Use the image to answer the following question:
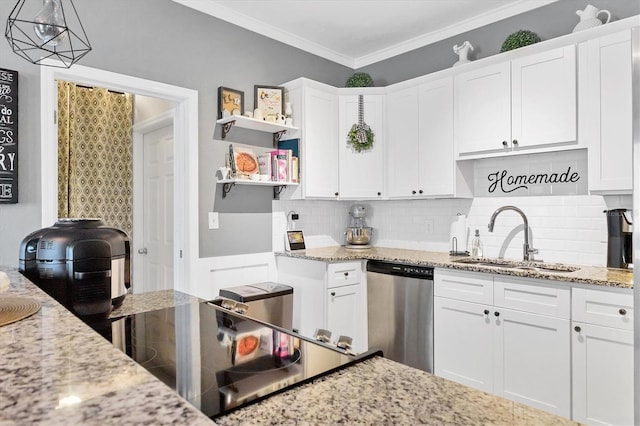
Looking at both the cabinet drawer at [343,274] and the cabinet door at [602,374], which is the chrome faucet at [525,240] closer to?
the cabinet door at [602,374]

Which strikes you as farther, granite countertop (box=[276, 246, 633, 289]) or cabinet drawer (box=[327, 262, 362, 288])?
cabinet drawer (box=[327, 262, 362, 288])

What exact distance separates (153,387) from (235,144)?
290cm

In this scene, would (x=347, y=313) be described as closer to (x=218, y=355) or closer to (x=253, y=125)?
(x=253, y=125)

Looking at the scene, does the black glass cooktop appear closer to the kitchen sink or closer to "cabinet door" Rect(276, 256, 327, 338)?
"cabinet door" Rect(276, 256, 327, 338)

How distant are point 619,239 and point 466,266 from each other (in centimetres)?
89

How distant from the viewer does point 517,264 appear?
2875mm

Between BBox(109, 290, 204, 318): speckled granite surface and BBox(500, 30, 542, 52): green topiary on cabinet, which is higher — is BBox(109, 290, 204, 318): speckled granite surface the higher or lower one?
the lower one

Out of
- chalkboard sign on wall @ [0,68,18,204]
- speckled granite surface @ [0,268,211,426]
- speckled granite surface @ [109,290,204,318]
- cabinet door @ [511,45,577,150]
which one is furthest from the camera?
cabinet door @ [511,45,577,150]

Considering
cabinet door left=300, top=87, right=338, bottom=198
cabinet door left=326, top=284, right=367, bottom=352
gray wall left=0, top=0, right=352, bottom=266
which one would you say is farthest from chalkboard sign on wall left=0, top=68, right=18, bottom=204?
cabinet door left=326, top=284, right=367, bottom=352

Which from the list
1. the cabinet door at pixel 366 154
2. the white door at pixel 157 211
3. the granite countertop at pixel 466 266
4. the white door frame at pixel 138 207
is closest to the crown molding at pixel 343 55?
the cabinet door at pixel 366 154

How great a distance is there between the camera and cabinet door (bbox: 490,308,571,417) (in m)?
2.27

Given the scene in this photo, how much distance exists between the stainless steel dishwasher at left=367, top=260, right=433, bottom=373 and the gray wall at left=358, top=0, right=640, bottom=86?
6.15 feet

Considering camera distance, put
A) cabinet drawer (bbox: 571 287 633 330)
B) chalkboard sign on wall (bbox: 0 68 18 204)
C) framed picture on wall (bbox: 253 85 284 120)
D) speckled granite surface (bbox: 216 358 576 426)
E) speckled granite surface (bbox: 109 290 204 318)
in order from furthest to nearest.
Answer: framed picture on wall (bbox: 253 85 284 120), chalkboard sign on wall (bbox: 0 68 18 204), cabinet drawer (bbox: 571 287 633 330), speckled granite surface (bbox: 109 290 204 318), speckled granite surface (bbox: 216 358 576 426)

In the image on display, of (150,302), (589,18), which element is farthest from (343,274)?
(589,18)
